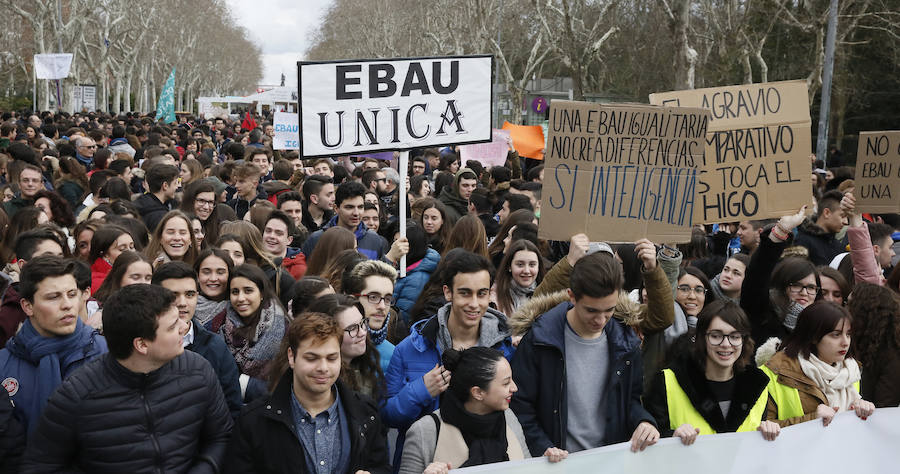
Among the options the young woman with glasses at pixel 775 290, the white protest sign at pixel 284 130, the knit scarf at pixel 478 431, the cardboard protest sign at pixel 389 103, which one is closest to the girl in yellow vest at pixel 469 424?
the knit scarf at pixel 478 431

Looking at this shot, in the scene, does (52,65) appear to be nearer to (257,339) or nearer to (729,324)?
(257,339)

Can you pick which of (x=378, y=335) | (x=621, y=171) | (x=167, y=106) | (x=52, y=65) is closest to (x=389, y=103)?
(x=621, y=171)

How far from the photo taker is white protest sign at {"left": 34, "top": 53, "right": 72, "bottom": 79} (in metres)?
25.8

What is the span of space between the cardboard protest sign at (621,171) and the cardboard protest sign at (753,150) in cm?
48

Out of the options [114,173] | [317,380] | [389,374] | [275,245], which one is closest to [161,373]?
[317,380]

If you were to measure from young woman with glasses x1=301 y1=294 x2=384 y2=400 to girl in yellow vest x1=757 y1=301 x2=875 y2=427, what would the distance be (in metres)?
1.77

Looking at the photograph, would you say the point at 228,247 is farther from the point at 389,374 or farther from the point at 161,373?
the point at 161,373

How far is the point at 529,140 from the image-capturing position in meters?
13.2

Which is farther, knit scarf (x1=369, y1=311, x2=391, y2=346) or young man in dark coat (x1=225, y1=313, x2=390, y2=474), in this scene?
Answer: knit scarf (x1=369, y1=311, x2=391, y2=346)

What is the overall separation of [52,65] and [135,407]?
26011 mm

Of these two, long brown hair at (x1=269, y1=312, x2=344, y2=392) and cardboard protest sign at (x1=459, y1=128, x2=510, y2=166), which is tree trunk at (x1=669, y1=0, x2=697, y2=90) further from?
long brown hair at (x1=269, y1=312, x2=344, y2=392)

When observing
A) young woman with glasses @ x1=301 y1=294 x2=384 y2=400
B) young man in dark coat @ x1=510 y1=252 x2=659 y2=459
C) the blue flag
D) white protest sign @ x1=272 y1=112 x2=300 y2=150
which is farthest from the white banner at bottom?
the blue flag

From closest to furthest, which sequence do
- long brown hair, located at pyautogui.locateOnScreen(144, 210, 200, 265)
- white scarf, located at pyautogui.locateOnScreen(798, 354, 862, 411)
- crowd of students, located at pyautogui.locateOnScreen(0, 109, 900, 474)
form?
crowd of students, located at pyautogui.locateOnScreen(0, 109, 900, 474)
white scarf, located at pyautogui.locateOnScreen(798, 354, 862, 411)
long brown hair, located at pyautogui.locateOnScreen(144, 210, 200, 265)

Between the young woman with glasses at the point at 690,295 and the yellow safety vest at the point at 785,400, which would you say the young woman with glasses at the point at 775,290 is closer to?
the young woman with glasses at the point at 690,295
